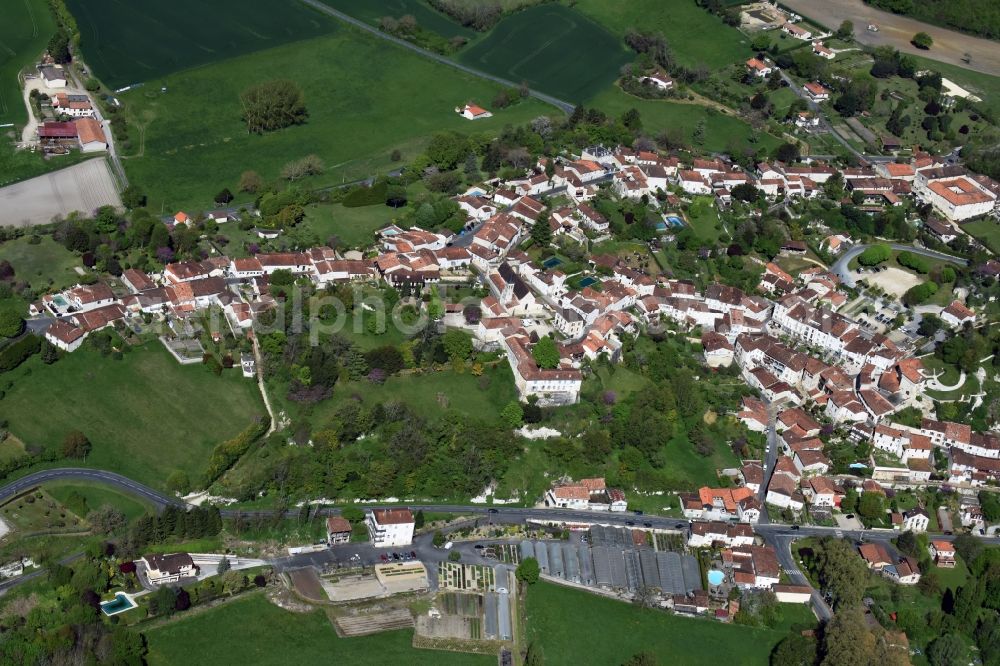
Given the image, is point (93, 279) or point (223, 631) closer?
point (223, 631)

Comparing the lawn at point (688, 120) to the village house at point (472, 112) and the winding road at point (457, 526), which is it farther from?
the winding road at point (457, 526)

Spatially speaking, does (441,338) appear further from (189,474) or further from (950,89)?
(950,89)

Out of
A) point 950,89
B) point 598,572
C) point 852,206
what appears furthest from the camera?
point 950,89

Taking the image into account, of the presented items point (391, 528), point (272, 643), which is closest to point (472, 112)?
point (391, 528)

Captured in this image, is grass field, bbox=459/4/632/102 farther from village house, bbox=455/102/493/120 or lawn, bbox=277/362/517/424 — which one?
lawn, bbox=277/362/517/424

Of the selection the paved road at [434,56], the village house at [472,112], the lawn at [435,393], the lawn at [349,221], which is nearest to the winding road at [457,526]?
the lawn at [435,393]

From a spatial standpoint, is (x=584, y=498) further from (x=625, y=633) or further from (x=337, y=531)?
(x=337, y=531)

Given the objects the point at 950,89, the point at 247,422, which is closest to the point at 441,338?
the point at 247,422
